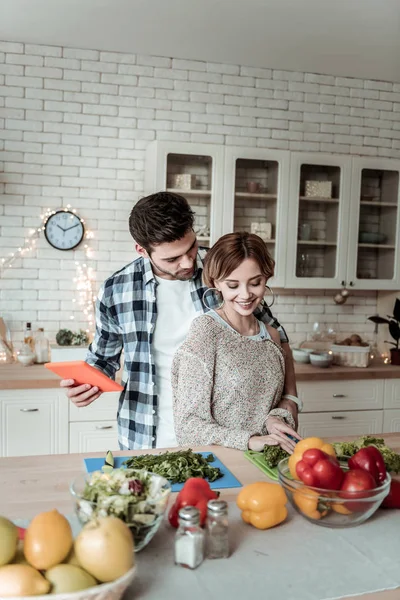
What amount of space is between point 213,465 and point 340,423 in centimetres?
233

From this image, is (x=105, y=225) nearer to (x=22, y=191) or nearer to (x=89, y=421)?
(x=22, y=191)

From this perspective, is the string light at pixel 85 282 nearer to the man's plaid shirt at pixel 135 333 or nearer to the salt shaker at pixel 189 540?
the man's plaid shirt at pixel 135 333

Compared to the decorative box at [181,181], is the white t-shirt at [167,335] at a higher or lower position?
lower

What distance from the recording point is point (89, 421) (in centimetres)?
354

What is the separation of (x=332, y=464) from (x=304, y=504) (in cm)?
11

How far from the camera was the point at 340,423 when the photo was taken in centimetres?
396

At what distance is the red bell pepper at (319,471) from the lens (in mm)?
1379

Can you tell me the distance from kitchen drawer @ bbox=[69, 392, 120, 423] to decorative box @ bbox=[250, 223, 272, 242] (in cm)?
143

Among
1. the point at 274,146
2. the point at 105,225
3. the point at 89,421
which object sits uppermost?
the point at 274,146

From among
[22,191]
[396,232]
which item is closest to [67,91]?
[22,191]

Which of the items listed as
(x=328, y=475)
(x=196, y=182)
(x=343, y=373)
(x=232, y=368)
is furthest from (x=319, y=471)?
(x=196, y=182)

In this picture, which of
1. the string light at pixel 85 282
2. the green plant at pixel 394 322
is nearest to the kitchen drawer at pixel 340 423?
the green plant at pixel 394 322

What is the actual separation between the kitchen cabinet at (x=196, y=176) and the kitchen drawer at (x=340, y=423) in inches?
52.1

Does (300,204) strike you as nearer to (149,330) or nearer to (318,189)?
(318,189)
